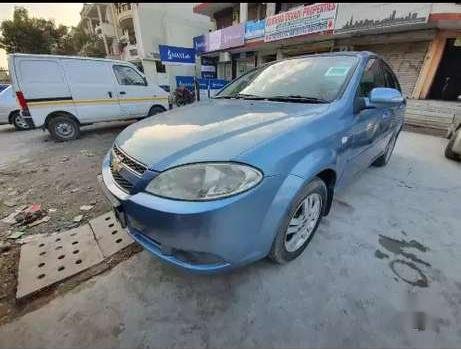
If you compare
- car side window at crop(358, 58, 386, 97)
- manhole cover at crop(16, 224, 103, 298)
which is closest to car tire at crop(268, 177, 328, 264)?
car side window at crop(358, 58, 386, 97)

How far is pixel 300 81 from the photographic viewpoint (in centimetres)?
238

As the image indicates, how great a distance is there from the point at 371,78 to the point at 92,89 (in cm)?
613

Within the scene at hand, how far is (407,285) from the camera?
179 centimetres

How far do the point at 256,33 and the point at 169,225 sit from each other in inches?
536

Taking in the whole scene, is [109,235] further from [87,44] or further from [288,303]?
[87,44]

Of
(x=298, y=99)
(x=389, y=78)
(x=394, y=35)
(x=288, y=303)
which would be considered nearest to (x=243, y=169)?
(x=288, y=303)

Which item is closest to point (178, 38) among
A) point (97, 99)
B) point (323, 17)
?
point (323, 17)

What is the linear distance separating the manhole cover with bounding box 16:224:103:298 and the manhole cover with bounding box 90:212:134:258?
0.05m

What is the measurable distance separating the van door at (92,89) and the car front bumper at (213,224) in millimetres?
5659

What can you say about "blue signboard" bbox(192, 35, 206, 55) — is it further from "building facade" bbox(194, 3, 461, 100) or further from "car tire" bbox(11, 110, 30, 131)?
"car tire" bbox(11, 110, 30, 131)

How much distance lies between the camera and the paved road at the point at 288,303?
1.46 meters

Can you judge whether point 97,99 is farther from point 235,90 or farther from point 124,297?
point 124,297

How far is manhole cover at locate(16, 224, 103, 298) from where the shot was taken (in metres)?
1.87

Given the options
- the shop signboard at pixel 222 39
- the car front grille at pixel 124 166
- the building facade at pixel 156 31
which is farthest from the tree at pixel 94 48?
the car front grille at pixel 124 166
